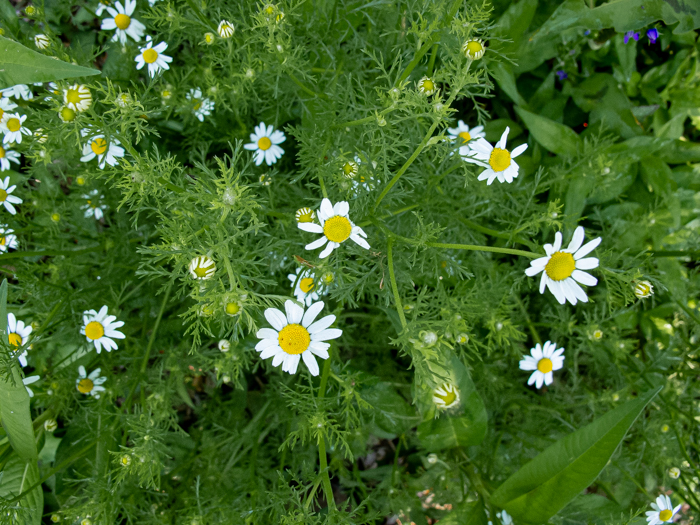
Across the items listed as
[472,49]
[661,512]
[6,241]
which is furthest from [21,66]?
[661,512]

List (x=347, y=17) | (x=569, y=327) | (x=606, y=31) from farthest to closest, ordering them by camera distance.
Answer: (x=606, y=31), (x=569, y=327), (x=347, y=17)

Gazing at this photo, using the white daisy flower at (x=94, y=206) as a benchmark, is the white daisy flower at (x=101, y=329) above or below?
below

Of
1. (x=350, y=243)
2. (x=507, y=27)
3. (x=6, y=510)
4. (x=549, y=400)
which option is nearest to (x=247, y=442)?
(x=6, y=510)

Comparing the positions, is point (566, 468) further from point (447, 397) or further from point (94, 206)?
point (94, 206)

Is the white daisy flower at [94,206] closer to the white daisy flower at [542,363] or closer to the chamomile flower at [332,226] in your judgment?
the chamomile flower at [332,226]

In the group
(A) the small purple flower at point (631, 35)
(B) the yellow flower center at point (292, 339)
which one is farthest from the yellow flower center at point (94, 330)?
(A) the small purple flower at point (631, 35)

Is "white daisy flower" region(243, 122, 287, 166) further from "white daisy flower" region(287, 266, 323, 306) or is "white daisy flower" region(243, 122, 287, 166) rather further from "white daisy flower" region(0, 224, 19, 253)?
"white daisy flower" region(0, 224, 19, 253)

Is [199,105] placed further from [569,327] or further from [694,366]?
[694,366]
